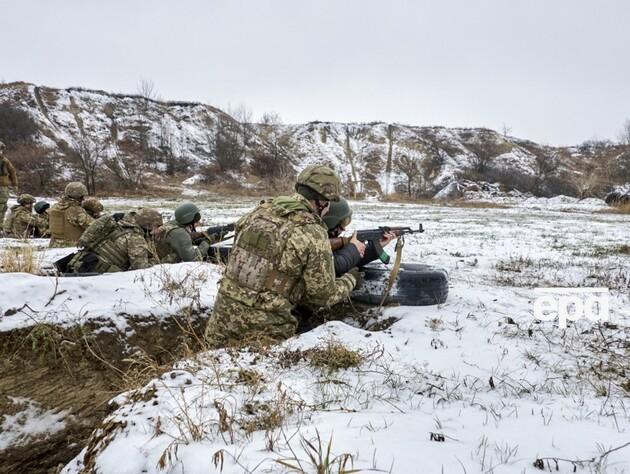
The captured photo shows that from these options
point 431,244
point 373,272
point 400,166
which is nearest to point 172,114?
point 400,166

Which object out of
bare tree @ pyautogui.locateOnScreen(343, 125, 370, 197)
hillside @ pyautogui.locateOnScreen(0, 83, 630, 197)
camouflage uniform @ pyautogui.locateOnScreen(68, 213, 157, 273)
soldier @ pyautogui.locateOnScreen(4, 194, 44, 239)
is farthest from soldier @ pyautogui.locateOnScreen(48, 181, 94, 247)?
bare tree @ pyautogui.locateOnScreen(343, 125, 370, 197)

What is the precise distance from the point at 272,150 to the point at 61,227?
44.4m

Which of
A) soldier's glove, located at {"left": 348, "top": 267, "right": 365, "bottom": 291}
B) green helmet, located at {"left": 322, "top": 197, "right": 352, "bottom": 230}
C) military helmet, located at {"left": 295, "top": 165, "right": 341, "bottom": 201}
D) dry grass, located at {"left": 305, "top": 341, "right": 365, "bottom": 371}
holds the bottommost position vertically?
dry grass, located at {"left": 305, "top": 341, "right": 365, "bottom": 371}

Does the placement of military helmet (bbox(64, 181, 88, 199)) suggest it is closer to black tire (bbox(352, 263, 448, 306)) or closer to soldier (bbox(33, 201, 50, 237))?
soldier (bbox(33, 201, 50, 237))

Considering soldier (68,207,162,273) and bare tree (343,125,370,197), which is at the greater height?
bare tree (343,125,370,197)

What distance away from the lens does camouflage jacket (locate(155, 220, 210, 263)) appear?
5672 mm

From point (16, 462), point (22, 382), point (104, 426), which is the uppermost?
point (104, 426)

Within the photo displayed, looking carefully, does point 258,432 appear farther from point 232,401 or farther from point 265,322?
point 265,322

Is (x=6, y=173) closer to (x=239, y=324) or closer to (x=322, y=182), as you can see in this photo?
(x=239, y=324)

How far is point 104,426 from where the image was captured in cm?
195

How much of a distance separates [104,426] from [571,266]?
6892 millimetres

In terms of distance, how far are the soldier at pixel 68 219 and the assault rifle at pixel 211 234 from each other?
9.33ft

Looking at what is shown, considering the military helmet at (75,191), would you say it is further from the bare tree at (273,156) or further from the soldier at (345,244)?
the bare tree at (273,156)

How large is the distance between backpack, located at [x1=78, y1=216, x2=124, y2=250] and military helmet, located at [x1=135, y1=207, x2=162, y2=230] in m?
0.48
